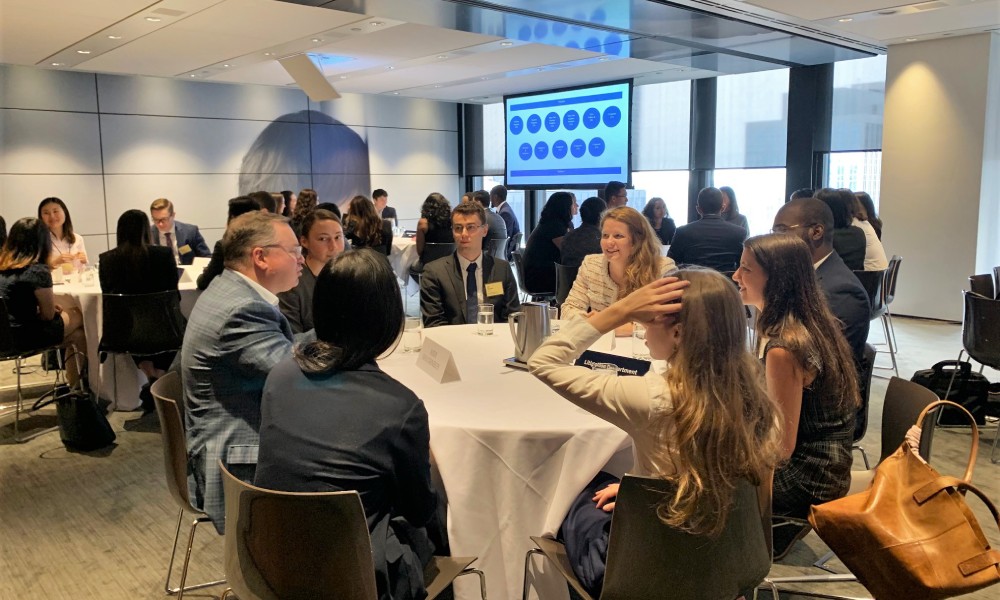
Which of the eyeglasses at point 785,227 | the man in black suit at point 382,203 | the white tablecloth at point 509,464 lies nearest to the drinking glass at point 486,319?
the white tablecloth at point 509,464

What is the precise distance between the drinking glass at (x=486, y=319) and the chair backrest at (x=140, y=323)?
2.24m

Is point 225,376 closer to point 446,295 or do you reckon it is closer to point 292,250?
point 292,250

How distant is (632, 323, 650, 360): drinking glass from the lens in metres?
2.74

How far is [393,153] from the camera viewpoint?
1221 centimetres

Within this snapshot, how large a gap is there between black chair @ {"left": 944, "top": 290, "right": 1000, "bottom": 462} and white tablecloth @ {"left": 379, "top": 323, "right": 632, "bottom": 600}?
300 centimetres

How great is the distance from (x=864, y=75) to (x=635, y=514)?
857cm

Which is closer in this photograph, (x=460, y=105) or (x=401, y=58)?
(x=401, y=58)

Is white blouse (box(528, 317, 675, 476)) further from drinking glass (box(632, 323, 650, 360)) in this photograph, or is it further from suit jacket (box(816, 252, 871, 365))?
suit jacket (box(816, 252, 871, 365))

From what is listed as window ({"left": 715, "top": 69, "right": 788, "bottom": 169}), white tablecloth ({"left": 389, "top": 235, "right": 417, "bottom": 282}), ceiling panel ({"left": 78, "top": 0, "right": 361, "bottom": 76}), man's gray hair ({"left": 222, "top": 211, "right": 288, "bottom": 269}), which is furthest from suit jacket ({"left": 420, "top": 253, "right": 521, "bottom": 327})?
window ({"left": 715, "top": 69, "right": 788, "bottom": 169})

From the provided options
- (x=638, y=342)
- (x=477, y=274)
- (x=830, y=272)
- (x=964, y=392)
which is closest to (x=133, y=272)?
(x=477, y=274)

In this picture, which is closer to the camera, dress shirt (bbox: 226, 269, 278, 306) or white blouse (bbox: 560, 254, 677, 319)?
dress shirt (bbox: 226, 269, 278, 306)

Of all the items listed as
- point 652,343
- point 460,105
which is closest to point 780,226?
point 652,343

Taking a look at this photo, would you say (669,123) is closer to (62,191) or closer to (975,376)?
(975,376)

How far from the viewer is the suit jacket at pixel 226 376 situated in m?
2.24
